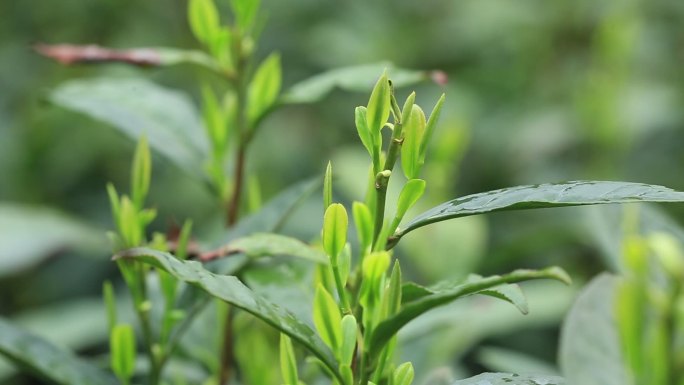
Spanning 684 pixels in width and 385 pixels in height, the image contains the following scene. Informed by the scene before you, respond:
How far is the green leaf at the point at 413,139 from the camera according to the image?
66cm

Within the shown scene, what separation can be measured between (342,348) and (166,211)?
195 cm

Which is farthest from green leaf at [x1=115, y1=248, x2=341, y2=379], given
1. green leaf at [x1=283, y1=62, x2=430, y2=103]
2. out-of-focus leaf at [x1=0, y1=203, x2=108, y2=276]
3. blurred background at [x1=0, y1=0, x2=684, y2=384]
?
out-of-focus leaf at [x1=0, y1=203, x2=108, y2=276]

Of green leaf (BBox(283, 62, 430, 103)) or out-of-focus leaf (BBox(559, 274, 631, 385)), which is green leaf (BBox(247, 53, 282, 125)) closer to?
green leaf (BBox(283, 62, 430, 103))

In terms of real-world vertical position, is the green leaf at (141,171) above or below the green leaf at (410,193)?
below

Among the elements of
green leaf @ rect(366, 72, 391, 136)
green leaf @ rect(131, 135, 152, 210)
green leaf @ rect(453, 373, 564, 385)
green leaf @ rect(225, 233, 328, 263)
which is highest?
green leaf @ rect(366, 72, 391, 136)

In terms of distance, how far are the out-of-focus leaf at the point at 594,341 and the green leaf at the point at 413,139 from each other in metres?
0.18

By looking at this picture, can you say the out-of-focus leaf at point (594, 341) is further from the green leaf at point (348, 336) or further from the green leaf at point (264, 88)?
the green leaf at point (264, 88)

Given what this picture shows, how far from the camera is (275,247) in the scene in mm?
797

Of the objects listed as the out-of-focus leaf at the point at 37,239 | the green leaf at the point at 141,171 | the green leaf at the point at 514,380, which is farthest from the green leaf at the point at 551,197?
the out-of-focus leaf at the point at 37,239

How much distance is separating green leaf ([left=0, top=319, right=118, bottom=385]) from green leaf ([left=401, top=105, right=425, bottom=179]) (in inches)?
15.6

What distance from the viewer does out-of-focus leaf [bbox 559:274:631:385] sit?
0.69 m

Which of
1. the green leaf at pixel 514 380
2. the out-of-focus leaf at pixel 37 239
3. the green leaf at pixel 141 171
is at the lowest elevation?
the out-of-focus leaf at pixel 37 239

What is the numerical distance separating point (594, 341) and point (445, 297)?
17cm

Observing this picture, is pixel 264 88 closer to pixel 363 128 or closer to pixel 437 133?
pixel 363 128
